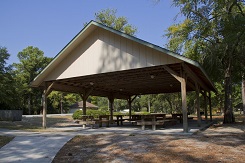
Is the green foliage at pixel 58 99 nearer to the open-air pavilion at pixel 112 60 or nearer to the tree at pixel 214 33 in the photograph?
the tree at pixel 214 33

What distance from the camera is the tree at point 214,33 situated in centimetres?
1043

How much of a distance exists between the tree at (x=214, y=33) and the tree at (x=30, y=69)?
34314 millimetres

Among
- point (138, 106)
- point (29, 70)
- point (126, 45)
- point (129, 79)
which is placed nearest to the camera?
Result: point (126, 45)

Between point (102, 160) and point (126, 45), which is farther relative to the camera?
point (126, 45)

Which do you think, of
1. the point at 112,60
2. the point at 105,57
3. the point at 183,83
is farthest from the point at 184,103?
the point at 105,57

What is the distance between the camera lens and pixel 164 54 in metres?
10.3

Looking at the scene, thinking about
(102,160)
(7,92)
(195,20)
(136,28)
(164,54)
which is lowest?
(102,160)

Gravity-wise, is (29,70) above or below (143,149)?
above

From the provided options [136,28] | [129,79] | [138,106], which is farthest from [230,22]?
[138,106]

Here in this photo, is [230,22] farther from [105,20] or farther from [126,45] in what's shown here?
[105,20]

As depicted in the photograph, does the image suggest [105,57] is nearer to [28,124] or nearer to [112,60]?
[112,60]

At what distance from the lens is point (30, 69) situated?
46.9 meters

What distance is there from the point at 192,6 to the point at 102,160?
10.8 metres

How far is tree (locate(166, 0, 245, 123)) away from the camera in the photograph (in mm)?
10430
